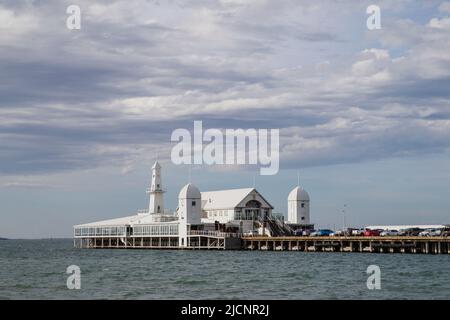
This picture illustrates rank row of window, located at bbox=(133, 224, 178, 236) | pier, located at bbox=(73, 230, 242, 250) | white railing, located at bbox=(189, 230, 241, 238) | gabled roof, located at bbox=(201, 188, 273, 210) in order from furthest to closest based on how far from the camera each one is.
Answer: gabled roof, located at bbox=(201, 188, 273, 210) → row of window, located at bbox=(133, 224, 178, 236) → white railing, located at bbox=(189, 230, 241, 238) → pier, located at bbox=(73, 230, 242, 250)

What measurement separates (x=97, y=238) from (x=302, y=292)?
102m

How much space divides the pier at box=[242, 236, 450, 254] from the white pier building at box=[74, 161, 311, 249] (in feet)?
15.2

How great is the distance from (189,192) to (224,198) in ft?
39.2

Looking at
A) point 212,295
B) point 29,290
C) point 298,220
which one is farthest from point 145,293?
point 298,220

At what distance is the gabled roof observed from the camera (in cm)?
12414

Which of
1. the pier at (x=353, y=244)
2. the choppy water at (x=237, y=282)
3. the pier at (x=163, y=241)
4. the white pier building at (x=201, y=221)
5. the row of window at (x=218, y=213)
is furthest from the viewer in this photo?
the row of window at (x=218, y=213)

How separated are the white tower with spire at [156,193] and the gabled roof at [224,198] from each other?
7181 mm

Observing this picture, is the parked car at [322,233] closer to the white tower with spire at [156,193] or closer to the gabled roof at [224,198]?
the gabled roof at [224,198]

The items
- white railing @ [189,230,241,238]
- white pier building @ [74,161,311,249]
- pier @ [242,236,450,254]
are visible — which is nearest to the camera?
pier @ [242,236,450,254]

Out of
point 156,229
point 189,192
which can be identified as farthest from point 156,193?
point 189,192

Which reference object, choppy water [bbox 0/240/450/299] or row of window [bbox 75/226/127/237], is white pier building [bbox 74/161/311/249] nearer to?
row of window [bbox 75/226/127/237]

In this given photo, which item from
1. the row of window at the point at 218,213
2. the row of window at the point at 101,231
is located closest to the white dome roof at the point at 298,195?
the row of window at the point at 218,213

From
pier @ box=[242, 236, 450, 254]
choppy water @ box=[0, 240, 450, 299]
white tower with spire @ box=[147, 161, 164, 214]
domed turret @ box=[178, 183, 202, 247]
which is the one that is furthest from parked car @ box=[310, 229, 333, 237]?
choppy water @ box=[0, 240, 450, 299]

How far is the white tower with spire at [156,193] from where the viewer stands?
5221 inches
